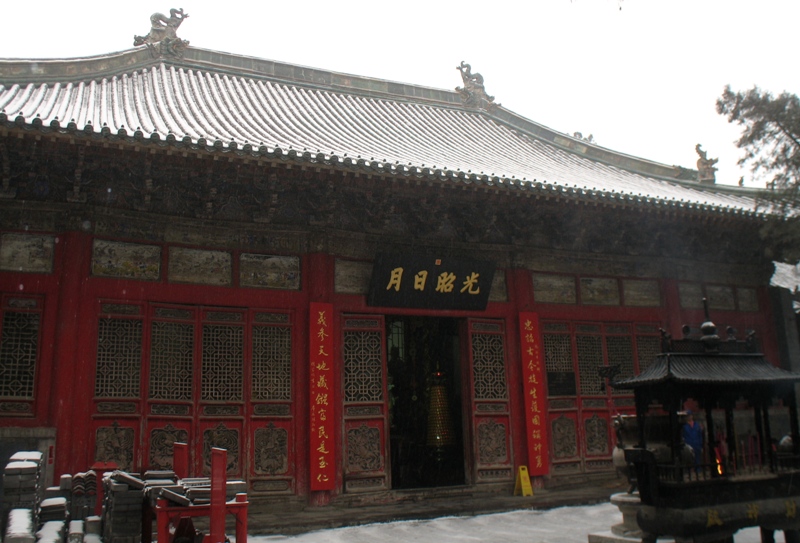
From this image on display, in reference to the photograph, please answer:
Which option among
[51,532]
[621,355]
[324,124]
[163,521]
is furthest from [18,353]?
[621,355]

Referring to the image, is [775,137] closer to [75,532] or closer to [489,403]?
[489,403]

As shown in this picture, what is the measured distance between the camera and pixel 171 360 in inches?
331

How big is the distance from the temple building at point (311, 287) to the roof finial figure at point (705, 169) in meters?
1.29

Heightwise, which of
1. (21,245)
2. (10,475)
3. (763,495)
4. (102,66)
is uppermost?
(102,66)

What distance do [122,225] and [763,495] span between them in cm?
760

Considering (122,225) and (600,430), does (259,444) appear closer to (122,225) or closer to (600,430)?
(122,225)

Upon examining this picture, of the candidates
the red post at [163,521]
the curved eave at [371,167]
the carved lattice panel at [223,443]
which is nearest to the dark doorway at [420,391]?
the curved eave at [371,167]

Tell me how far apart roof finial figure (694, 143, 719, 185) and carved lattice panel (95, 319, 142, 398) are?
11289 millimetres

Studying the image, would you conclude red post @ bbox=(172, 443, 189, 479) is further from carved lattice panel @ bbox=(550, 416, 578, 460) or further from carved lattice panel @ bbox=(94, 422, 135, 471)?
carved lattice panel @ bbox=(550, 416, 578, 460)

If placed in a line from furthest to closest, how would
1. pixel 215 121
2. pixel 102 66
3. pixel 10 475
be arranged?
1. pixel 102 66
2. pixel 215 121
3. pixel 10 475

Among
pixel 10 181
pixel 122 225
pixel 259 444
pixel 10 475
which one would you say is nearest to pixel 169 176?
pixel 122 225

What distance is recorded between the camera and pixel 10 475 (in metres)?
5.39

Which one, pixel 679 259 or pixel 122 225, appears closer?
pixel 122 225

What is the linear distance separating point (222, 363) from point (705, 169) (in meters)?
10.6
